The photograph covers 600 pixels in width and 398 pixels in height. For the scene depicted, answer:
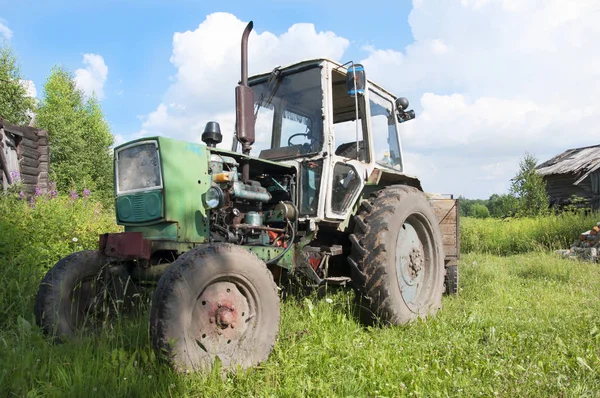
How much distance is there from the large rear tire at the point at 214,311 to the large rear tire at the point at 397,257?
114 cm

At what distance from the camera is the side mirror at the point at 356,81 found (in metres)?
4.03

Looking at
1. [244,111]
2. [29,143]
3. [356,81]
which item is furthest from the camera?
[29,143]

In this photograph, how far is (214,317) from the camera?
9.13ft

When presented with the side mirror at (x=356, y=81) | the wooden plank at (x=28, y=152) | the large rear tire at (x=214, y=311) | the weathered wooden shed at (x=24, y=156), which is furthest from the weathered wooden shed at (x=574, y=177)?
the wooden plank at (x=28, y=152)

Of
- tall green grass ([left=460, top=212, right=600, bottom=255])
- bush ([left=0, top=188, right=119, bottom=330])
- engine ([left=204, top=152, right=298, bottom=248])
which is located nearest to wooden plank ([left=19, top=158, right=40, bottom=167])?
bush ([left=0, top=188, right=119, bottom=330])

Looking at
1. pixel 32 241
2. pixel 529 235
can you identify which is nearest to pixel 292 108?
pixel 32 241

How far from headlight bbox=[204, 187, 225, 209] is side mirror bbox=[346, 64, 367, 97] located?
1.52 metres

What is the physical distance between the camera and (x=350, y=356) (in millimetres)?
3064

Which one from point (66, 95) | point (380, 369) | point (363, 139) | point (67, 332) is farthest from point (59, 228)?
point (66, 95)

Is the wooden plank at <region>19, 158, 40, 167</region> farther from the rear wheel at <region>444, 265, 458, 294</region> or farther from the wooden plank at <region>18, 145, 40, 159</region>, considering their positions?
the rear wheel at <region>444, 265, 458, 294</region>

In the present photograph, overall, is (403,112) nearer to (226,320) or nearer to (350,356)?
(350,356)

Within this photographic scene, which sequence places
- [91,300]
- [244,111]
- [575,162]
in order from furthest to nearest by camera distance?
1. [575,162]
2. [91,300]
3. [244,111]

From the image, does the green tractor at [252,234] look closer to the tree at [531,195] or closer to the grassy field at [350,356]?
the grassy field at [350,356]

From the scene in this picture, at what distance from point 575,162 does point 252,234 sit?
20.2 metres
